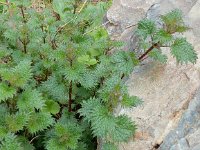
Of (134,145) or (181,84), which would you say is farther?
(181,84)

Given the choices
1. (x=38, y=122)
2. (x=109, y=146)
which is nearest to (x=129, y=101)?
(x=109, y=146)

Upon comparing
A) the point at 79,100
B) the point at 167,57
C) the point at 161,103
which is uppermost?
the point at 167,57

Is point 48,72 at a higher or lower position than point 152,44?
lower

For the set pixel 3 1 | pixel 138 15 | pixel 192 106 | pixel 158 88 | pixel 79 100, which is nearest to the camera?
pixel 192 106

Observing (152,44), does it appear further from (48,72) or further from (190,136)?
(48,72)

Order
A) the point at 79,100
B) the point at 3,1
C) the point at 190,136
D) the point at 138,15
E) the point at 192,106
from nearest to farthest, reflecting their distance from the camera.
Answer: the point at 190,136, the point at 192,106, the point at 79,100, the point at 138,15, the point at 3,1

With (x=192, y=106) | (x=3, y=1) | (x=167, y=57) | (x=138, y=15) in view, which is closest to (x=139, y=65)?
(x=167, y=57)

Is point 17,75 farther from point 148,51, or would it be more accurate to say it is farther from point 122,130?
point 148,51

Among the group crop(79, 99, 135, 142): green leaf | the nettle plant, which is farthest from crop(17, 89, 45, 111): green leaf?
crop(79, 99, 135, 142): green leaf
